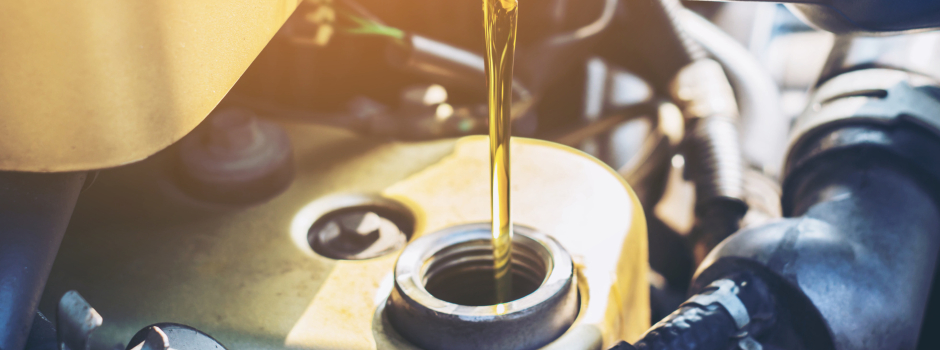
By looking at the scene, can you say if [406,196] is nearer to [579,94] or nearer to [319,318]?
[319,318]

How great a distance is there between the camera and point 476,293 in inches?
22.6

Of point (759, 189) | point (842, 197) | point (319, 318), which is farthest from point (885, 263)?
point (319, 318)

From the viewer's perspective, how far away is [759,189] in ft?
2.68

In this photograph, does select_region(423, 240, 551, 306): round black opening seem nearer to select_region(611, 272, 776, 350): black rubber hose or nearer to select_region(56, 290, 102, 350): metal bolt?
select_region(611, 272, 776, 350): black rubber hose

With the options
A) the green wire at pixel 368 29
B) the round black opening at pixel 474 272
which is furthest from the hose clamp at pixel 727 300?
the green wire at pixel 368 29

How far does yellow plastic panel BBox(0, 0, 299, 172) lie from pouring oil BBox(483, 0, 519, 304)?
0.17m

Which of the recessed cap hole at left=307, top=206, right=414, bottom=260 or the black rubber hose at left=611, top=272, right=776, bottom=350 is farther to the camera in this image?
the recessed cap hole at left=307, top=206, right=414, bottom=260

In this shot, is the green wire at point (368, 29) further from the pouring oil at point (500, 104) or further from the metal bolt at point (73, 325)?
the metal bolt at point (73, 325)

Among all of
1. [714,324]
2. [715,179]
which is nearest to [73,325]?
[714,324]

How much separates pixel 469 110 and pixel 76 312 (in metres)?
0.52

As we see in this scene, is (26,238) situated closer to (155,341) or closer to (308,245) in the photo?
(155,341)

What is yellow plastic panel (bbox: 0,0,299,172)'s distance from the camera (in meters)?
0.30

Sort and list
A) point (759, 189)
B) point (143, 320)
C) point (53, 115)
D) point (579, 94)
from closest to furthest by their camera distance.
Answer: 1. point (53, 115)
2. point (143, 320)
3. point (759, 189)
4. point (579, 94)

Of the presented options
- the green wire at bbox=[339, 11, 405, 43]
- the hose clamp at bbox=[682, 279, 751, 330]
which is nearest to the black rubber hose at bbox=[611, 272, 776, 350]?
the hose clamp at bbox=[682, 279, 751, 330]
